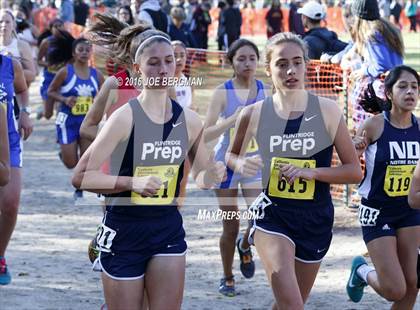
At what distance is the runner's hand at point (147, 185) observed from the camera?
14.0 ft

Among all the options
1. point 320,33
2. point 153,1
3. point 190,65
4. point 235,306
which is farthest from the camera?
point 190,65

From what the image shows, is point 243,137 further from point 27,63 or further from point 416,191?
point 27,63

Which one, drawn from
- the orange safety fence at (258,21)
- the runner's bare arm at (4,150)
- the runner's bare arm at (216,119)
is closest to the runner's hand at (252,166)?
the runner's bare arm at (4,150)

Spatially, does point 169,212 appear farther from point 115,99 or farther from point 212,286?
point 212,286

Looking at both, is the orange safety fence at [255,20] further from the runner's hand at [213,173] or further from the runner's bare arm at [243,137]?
the runner's hand at [213,173]

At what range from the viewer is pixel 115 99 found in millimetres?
6223

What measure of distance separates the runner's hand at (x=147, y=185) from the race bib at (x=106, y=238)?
326mm

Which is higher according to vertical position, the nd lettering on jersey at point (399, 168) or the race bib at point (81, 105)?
the nd lettering on jersey at point (399, 168)

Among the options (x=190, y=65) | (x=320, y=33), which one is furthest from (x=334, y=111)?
(x=190, y=65)

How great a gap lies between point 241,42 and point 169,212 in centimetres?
291

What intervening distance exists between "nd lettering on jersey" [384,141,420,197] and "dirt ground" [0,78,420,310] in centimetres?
129

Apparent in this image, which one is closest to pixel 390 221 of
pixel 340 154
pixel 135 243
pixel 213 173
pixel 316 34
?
pixel 340 154

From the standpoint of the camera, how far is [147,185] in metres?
4.27

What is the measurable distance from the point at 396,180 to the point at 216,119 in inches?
70.5
